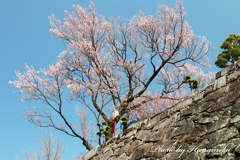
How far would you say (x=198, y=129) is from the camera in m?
3.68

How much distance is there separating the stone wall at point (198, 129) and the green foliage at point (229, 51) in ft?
17.8

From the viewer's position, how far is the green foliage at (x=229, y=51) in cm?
888

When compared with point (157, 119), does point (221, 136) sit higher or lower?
lower

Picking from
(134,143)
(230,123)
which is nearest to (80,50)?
(134,143)

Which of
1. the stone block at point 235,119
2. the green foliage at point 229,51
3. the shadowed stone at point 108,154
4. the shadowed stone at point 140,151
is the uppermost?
the green foliage at point 229,51

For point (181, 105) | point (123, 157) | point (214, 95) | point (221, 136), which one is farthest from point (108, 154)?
point (221, 136)

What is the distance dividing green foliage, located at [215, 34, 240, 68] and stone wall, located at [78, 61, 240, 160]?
5.43 m

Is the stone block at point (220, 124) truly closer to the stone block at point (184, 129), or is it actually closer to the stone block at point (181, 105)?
the stone block at point (184, 129)

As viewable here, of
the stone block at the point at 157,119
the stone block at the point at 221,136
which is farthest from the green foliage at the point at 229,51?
the stone block at the point at 221,136

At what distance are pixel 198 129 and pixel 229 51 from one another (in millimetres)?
6535

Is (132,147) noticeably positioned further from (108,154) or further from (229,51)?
(229,51)

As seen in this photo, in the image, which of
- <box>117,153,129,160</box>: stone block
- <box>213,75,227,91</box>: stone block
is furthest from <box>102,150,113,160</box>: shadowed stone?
<box>213,75,227,91</box>: stone block

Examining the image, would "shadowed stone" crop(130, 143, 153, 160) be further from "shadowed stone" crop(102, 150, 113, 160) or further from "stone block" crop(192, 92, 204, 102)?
"stone block" crop(192, 92, 204, 102)

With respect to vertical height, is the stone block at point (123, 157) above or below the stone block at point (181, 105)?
below
